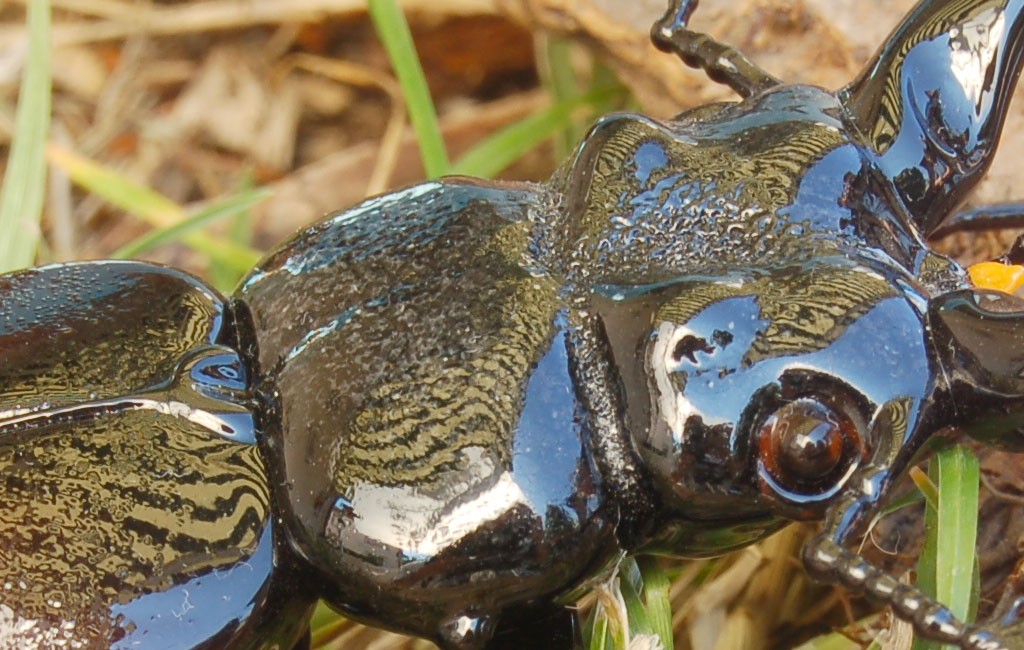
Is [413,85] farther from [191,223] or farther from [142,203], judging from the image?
[142,203]

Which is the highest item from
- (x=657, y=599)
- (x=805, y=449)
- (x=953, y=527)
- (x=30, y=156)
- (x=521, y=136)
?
(x=805, y=449)

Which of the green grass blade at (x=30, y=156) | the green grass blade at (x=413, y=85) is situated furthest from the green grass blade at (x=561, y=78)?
the green grass blade at (x=30, y=156)

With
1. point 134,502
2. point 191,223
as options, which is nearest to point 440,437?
point 134,502

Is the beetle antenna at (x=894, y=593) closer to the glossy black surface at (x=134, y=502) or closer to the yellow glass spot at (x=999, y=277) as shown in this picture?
the yellow glass spot at (x=999, y=277)

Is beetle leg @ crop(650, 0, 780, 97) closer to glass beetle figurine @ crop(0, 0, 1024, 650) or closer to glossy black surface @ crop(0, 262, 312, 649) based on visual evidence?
glass beetle figurine @ crop(0, 0, 1024, 650)

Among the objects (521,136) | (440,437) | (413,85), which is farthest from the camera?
(521,136)

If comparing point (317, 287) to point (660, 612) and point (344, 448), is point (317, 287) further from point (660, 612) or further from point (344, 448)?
point (660, 612)
